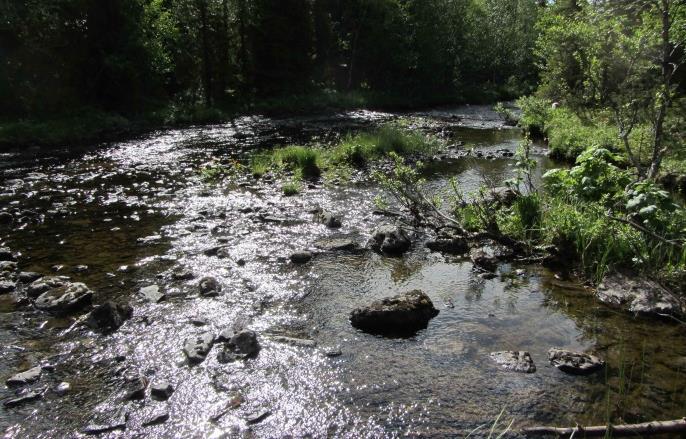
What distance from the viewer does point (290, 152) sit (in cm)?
1884

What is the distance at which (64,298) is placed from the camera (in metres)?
7.93

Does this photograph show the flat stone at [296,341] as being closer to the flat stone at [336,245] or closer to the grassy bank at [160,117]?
the flat stone at [336,245]

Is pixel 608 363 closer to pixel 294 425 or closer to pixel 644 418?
pixel 644 418

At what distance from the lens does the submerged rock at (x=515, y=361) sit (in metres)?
6.52

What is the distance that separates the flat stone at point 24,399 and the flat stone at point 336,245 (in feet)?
20.0

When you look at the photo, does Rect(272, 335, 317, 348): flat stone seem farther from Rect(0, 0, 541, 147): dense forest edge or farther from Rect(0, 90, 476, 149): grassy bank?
Rect(0, 0, 541, 147): dense forest edge

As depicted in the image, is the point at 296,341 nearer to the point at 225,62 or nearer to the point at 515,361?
the point at 515,361

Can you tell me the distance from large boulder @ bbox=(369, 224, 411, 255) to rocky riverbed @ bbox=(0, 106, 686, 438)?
0.05 m

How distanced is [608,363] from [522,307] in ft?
5.80

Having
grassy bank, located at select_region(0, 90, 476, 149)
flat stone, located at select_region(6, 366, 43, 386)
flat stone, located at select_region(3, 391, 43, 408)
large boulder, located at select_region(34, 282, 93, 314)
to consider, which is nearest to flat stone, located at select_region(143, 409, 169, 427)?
flat stone, located at select_region(3, 391, 43, 408)

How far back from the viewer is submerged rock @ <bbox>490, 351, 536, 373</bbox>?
652 cm

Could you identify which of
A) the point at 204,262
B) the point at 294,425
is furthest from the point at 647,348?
the point at 204,262

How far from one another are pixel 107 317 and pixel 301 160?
443 inches

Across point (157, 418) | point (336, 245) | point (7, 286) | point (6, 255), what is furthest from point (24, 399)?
point (336, 245)
